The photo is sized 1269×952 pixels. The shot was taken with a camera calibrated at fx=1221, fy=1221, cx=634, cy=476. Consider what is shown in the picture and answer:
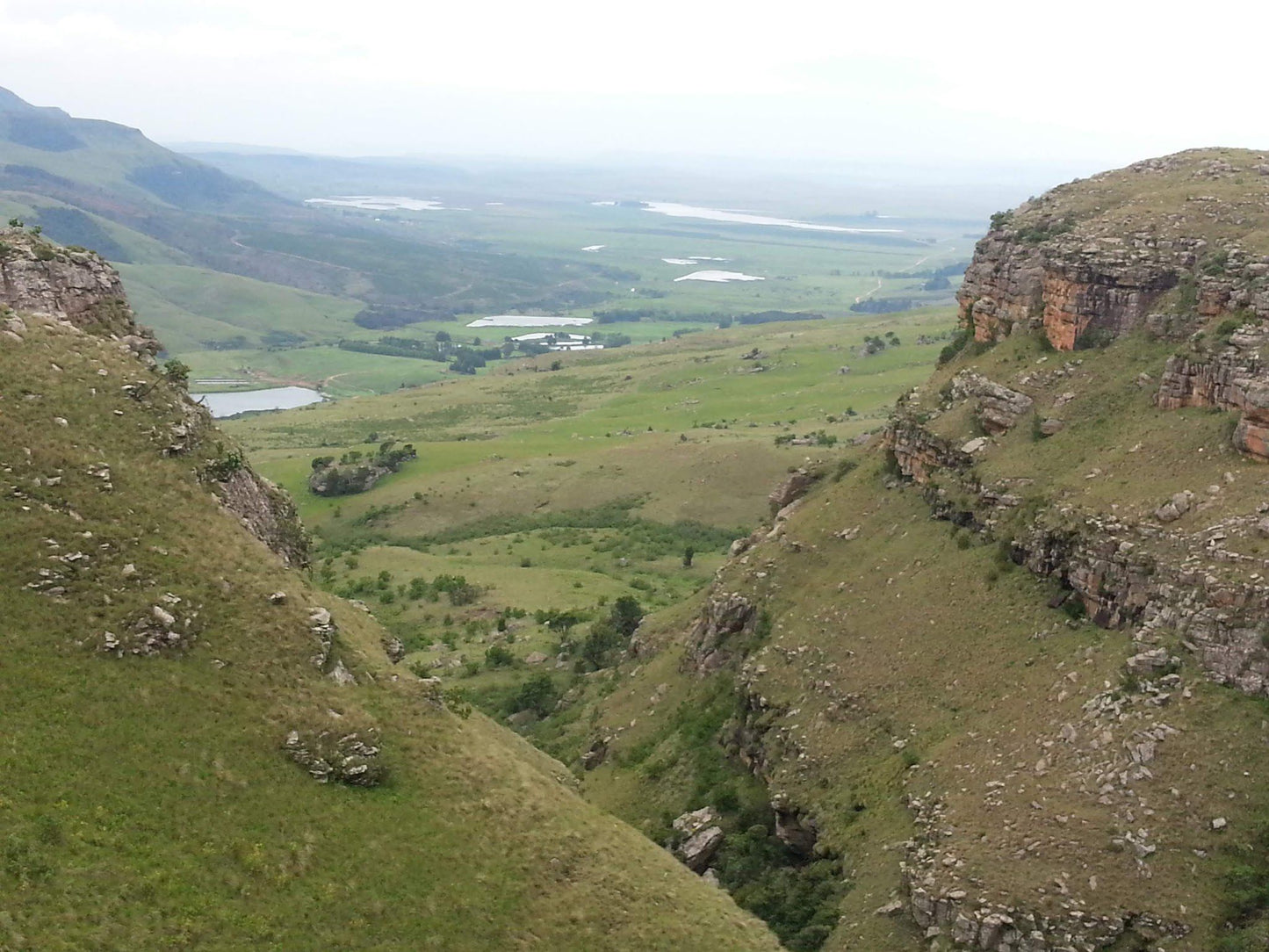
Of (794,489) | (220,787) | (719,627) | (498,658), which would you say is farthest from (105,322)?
(794,489)

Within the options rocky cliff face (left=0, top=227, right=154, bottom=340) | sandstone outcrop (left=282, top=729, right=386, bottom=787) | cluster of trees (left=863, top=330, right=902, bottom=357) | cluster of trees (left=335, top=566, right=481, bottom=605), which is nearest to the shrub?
cluster of trees (left=335, top=566, right=481, bottom=605)

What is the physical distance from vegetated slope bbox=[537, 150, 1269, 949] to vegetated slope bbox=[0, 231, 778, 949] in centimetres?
933

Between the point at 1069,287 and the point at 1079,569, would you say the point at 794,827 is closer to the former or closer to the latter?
the point at 1079,569

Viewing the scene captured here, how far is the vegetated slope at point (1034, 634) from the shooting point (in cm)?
4059

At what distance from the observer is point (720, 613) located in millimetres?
66125

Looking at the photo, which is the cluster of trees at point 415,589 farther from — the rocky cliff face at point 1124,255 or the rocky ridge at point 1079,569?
the rocky cliff face at point 1124,255

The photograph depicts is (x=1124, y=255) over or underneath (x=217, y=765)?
over

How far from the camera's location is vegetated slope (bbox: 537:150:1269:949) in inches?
1598

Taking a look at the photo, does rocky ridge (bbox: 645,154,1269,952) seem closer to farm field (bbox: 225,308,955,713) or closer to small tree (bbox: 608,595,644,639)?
small tree (bbox: 608,595,644,639)

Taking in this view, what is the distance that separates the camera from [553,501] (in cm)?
13000

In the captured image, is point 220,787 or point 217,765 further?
point 217,765

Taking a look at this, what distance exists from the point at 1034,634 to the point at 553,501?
82933mm

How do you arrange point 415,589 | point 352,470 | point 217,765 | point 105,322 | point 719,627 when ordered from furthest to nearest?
point 352,470
point 415,589
point 719,627
point 105,322
point 217,765

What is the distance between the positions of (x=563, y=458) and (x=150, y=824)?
109165mm
